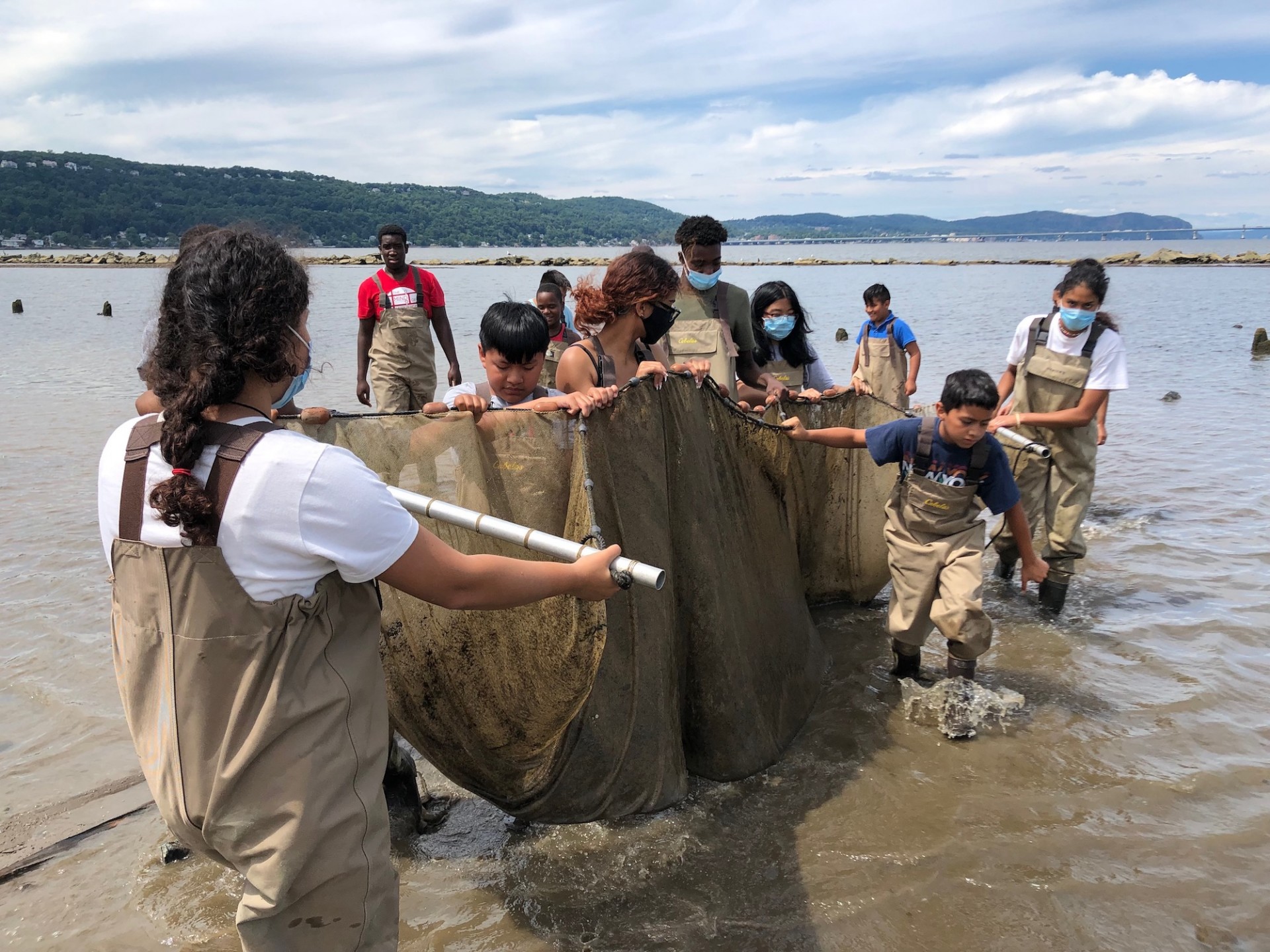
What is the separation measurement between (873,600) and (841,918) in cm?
293

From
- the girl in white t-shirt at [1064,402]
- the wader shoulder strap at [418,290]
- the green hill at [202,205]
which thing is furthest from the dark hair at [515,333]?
the green hill at [202,205]

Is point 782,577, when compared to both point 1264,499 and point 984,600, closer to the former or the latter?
point 984,600

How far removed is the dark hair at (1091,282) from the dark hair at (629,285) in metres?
3.06

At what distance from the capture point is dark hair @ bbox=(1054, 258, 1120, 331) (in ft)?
17.5

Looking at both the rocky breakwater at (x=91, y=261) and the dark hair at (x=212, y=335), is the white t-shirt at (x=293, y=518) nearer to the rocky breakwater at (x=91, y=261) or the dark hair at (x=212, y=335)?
the dark hair at (x=212, y=335)

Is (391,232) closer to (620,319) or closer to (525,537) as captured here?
(620,319)

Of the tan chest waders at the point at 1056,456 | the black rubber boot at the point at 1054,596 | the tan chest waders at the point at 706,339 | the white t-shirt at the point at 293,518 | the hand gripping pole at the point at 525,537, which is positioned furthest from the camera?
the black rubber boot at the point at 1054,596

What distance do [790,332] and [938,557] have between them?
2.27 metres

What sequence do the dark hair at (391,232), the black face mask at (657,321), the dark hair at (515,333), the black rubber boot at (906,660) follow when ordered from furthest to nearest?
the dark hair at (391,232) → the black rubber boot at (906,660) → the black face mask at (657,321) → the dark hair at (515,333)

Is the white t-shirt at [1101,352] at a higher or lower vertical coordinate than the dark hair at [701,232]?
lower

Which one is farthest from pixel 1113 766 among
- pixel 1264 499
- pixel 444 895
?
pixel 1264 499

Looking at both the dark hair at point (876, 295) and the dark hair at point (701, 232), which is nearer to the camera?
the dark hair at point (701, 232)

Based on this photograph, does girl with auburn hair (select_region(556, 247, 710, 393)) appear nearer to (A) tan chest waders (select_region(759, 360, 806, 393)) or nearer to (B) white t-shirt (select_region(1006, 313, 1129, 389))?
(A) tan chest waders (select_region(759, 360, 806, 393))

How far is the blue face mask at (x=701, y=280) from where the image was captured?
5105 millimetres
